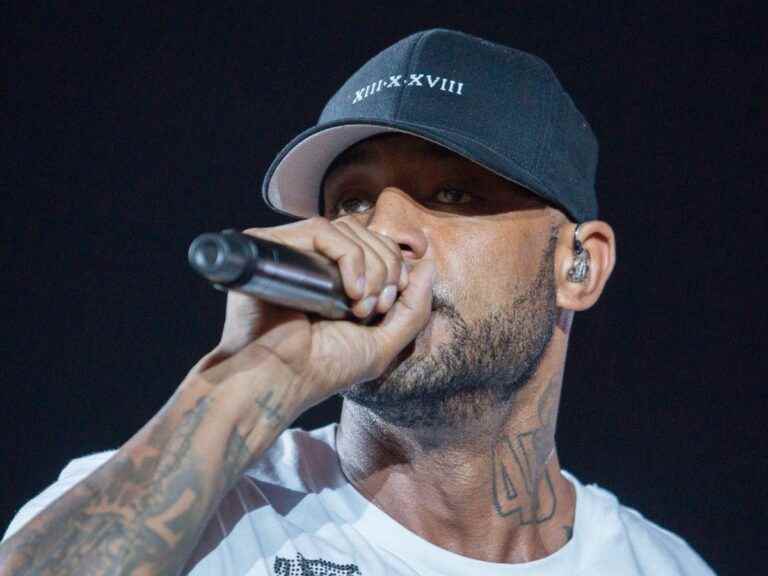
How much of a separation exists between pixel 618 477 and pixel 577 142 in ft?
3.21

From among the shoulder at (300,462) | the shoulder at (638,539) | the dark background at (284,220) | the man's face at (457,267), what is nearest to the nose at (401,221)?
the man's face at (457,267)

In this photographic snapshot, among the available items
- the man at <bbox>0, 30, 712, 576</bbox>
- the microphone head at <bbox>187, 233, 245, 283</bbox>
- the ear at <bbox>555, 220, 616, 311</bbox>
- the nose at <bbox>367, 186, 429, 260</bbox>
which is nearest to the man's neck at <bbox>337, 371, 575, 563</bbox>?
the man at <bbox>0, 30, 712, 576</bbox>

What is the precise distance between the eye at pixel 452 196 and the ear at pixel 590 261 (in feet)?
0.68

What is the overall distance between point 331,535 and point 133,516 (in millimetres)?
481

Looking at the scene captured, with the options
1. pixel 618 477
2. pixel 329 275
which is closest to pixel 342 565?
pixel 329 275

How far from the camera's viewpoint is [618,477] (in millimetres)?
2344

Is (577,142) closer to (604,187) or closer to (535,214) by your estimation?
(535,214)

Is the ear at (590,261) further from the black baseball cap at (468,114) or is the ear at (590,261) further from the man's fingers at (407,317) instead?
the man's fingers at (407,317)

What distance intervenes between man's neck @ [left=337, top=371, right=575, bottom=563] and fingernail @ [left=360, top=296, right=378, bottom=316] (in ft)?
1.38

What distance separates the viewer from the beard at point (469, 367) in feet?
4.69

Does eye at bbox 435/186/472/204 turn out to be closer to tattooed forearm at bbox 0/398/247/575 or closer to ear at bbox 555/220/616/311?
ear at bbox 555/220/616/311

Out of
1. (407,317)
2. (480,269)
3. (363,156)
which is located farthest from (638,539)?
(363,156)

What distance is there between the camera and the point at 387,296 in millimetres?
1245

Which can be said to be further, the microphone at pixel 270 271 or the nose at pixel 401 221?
the nose at pixel 401 221
